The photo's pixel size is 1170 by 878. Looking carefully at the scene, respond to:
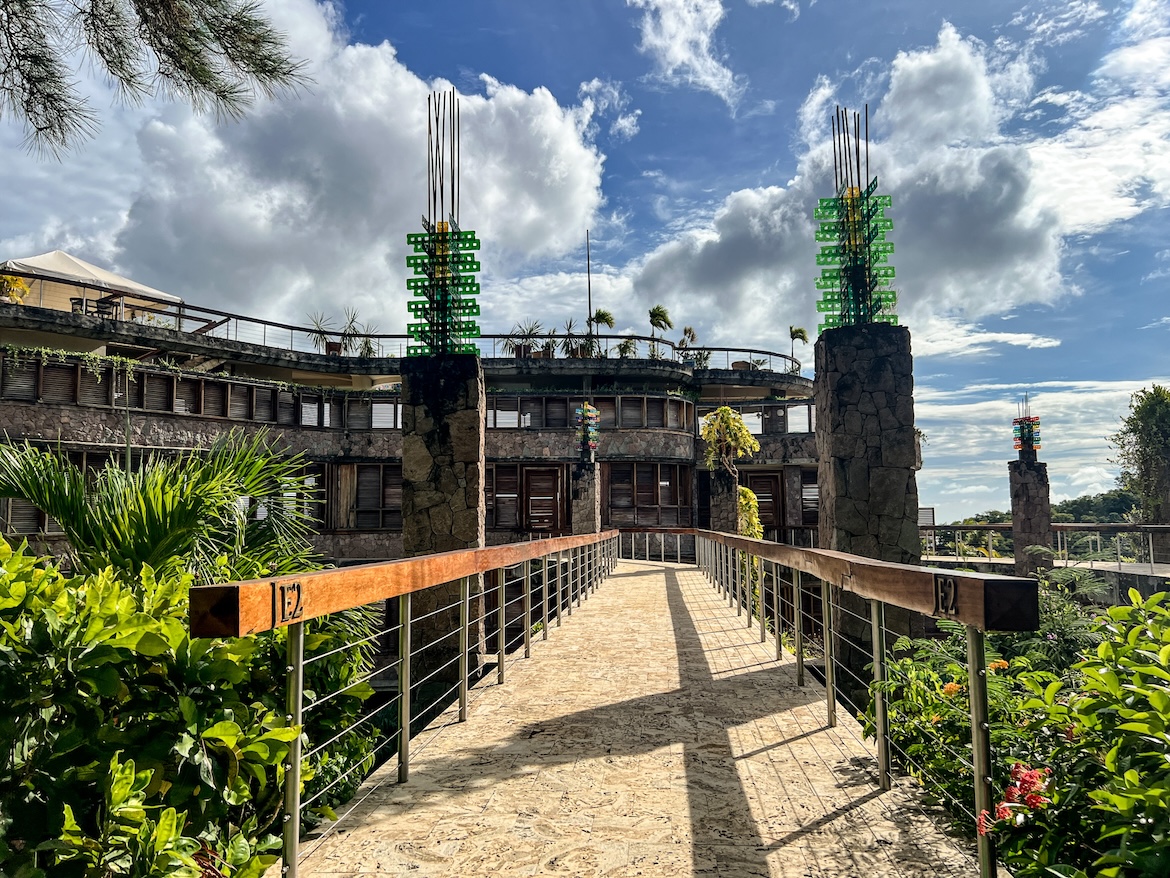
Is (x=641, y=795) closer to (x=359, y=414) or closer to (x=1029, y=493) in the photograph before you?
(x=359, y=414)

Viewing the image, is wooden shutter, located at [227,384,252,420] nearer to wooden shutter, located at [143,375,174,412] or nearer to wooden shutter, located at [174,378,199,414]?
wooden shutter, located at [174,378,199,414]

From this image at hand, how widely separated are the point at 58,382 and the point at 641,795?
2046cm

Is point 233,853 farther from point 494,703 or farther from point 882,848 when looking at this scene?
point 494,703

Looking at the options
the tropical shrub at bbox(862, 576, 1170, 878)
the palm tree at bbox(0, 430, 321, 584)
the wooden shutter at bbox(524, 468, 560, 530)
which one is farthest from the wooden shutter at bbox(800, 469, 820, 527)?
the tropical shrub at bbox(862, 576, 1170, 878)

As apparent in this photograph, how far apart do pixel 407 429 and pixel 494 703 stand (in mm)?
7963

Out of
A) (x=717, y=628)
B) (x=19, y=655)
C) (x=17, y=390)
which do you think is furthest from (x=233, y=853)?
(x=17, y=390)

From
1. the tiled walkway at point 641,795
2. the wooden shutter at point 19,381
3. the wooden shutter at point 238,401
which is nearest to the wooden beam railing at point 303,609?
the tiled walkway at point 641,795

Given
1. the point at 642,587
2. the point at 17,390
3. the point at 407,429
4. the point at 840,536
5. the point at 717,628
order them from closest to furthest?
the point at 717,628 < the point at 840,536 < the point at 407,429 < the point at 642,587 < the point at 17,390

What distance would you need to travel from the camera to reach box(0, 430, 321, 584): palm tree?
166 inches

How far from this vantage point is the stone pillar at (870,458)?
9.77 metres

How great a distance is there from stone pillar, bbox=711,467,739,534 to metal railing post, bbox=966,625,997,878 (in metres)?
18.5

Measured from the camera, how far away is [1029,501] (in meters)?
24.5

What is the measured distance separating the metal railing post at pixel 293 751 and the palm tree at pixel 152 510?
5.87 ft

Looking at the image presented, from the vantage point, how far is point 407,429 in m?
12.7
